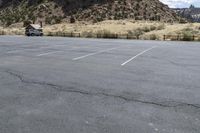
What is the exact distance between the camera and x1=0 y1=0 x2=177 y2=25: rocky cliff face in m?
91.6

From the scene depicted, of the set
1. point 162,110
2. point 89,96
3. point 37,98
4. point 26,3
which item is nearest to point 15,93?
point 37,98

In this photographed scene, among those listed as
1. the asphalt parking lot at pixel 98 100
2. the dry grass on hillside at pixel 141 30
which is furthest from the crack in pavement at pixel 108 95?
the dry grass on hillside at pixel 141 30

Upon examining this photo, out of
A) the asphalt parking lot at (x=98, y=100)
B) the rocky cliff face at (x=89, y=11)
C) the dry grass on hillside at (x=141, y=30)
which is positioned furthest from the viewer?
the rocky cliff face at (x=89, y=11)

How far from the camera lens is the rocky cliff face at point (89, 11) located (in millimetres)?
91562

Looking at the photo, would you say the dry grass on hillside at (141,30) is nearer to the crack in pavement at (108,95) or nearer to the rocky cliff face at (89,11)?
the rocky cliff face at (89,11)

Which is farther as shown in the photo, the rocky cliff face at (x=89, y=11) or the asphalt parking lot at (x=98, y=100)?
the rocky cliff face at (x=89, y=11)

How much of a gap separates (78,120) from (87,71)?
6.71 meters

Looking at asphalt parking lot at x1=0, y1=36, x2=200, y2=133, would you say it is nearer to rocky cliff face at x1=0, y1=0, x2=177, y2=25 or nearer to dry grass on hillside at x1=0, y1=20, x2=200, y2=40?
dry grass on hillside at x1=0, y1=20, x2=200, y2=40

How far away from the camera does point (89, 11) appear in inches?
3674

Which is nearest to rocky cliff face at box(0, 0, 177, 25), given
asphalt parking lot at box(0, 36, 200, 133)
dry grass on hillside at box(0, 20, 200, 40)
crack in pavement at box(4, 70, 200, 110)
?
dry grass on hillside at box(0, 20, 200, 40)

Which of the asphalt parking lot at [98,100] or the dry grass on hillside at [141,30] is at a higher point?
the dry grass on hillside at [141,30]

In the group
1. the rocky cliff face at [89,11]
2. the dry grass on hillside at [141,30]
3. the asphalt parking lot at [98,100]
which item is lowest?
the asphalt parking lot at [98,100]

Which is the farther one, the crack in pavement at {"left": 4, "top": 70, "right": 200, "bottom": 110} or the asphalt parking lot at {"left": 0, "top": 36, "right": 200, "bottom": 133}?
the crack in pavement at {"left": 4, "top": 70, "right": 200, "bottom": 110}

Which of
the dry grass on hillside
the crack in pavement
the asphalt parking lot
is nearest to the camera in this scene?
the asphalt parking lot
